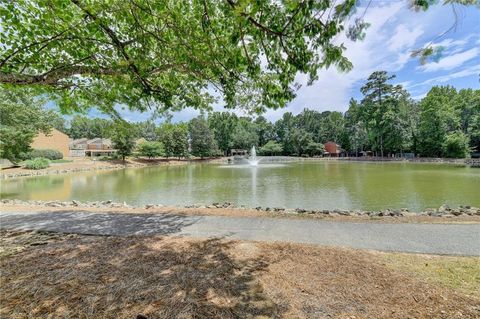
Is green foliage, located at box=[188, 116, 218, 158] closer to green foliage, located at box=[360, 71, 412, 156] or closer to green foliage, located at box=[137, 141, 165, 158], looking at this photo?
green foliage, located at box=[137, 141, 165, 158]

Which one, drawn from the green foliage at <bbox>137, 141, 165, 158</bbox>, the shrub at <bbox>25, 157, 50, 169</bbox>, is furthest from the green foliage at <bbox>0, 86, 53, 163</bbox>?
the green foliage at <bbox>137, 141, 165, 158</bbox>

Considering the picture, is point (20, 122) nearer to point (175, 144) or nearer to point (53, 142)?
point (53, 142)

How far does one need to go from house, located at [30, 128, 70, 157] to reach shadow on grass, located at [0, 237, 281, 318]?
37.9 metres

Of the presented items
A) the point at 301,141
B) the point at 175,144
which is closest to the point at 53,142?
the point at 175,144

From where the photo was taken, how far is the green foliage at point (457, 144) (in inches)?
1326

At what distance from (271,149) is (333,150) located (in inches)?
558

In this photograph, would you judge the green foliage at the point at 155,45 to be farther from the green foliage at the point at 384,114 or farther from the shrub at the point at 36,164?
the green foliage at the point at 384,114

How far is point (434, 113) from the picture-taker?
3628cm

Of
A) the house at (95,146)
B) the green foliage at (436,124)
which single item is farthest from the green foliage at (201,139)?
the green foliage at (436,124)

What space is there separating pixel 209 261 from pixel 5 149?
2379 cm

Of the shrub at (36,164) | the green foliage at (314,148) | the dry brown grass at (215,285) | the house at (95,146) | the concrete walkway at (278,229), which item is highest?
the house at (95,146)

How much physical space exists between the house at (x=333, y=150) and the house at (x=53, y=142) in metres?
49.9

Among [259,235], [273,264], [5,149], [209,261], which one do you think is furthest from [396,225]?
[5,149]

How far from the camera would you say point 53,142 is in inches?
1407
